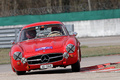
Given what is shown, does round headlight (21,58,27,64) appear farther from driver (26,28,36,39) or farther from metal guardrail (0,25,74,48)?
metal guardrail (0,25,74,48)

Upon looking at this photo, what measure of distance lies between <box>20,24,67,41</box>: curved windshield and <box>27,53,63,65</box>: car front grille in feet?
4.91

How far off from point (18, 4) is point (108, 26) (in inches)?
1167

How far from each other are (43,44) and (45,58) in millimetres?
457

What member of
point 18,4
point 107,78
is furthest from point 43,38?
point 18,4

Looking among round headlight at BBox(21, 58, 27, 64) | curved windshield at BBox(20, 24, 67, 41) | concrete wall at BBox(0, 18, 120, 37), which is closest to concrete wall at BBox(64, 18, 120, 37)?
concrete wall at BBox(0, 18, 120, 37)

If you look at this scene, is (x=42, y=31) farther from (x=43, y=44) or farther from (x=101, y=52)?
(x=101, y=52)

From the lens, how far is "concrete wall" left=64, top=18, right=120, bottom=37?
30.9 m

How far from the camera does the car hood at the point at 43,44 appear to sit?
330 inches

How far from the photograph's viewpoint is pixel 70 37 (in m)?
9.18

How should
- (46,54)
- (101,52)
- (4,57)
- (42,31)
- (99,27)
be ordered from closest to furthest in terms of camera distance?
(46,54) < (42,31) < (101,52) < (4,57) < (99,27)

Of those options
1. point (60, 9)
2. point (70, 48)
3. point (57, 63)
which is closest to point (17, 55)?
point (57, 63)

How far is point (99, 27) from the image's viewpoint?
1226 inches

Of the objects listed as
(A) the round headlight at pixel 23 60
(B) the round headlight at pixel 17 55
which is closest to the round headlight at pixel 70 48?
(A) the round headlight at pixel 23 60

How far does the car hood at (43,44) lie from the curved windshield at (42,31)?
478mm
